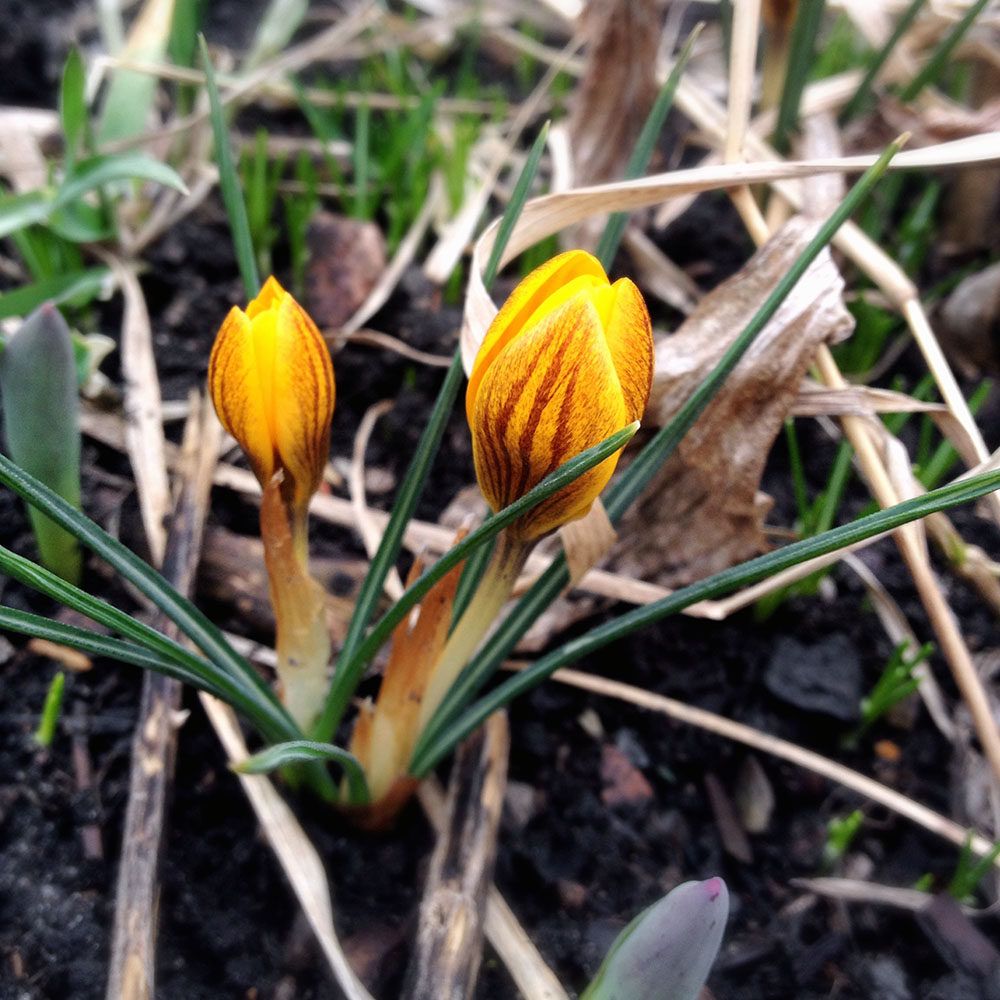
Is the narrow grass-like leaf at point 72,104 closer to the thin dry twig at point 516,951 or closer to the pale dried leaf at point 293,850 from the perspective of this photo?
the pale dried leaf at point 293,850

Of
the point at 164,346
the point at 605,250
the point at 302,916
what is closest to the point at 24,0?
the point at 164,346

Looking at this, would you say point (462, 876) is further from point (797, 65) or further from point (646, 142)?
point (797, 65)

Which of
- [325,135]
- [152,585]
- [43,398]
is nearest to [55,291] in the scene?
[43,398]

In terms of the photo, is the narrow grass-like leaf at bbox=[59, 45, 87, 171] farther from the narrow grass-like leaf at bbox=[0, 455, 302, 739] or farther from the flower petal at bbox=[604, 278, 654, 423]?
the flower petal at bbox=[604, 278, 654, 423]

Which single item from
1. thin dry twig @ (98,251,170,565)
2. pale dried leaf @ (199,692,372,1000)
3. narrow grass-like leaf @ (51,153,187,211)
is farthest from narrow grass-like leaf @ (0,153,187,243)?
pale dried leaf @ (199,692,372,1000)

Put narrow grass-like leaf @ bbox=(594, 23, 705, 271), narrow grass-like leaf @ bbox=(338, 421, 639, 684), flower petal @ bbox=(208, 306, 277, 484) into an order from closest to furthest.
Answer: narrow grass-like leaf @ bbox=(338, 421, 639, 684) < flower petal @ bbox=(208, 306, 277, 484) < narrow grass-like leaf @ bbox=(594, 23, 705, 271)

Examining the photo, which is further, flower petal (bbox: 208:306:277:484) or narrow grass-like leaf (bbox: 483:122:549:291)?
narrow grass-like leaf (bbox: 483:122:549:291)
